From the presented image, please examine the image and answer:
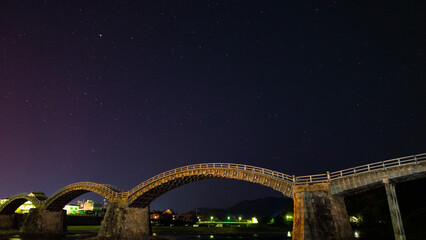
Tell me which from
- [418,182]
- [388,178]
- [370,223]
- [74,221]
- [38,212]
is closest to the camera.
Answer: [388,178]

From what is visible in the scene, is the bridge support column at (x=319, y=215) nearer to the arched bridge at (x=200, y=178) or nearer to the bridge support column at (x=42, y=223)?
the arched bridge at (x=200, y=178)

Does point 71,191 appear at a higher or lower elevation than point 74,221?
higher

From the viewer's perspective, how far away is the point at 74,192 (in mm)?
64438

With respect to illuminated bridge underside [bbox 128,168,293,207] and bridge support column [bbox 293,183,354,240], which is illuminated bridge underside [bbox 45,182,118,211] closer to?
illuminated bridge underside [bbox 128,168,293,207]

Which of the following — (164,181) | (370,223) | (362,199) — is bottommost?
(370,223)

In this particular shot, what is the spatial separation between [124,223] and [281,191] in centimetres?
3000

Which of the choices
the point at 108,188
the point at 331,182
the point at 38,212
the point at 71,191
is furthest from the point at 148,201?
the point at 331,182

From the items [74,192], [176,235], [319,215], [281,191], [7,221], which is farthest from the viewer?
[7,221]

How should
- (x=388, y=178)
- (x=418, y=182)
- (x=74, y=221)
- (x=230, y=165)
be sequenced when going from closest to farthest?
(x=388, y=178) < (x=230, y=165) < (x=418, y=182) < (x=74, y=221)

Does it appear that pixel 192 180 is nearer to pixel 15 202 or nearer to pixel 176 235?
pixel 176 235

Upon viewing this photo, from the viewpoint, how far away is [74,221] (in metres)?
93.8

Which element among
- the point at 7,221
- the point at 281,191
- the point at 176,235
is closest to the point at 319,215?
the point at 281,191

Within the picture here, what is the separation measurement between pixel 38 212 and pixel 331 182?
218ft

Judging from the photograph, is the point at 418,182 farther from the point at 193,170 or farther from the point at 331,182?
the point at 193,170
